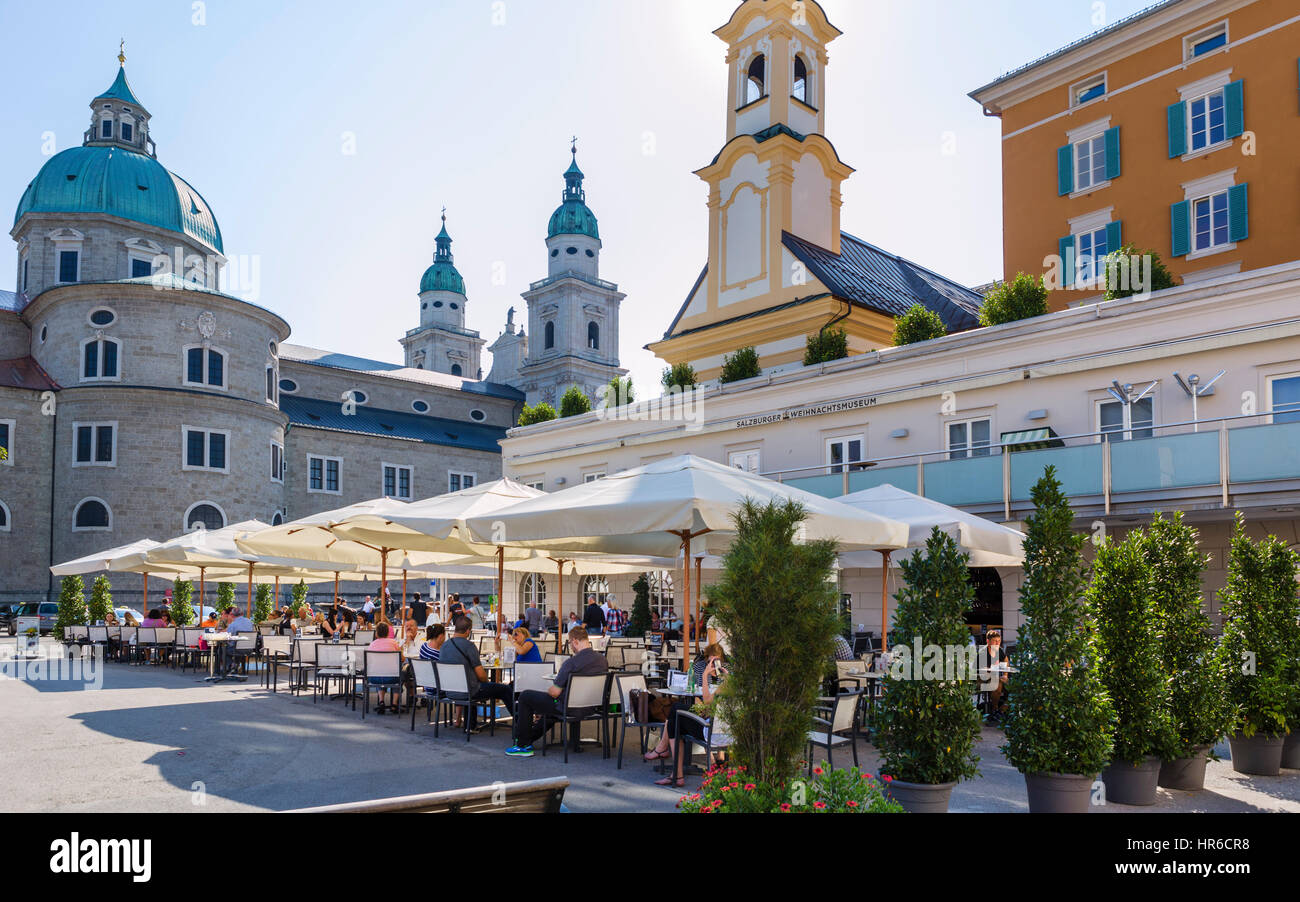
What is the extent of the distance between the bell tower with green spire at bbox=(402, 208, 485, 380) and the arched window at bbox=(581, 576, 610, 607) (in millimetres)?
71627

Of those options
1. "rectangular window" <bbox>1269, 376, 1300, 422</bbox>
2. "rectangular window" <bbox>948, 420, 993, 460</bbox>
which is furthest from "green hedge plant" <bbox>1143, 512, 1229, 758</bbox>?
"rectangular window" <bbox>948, 420, 993, 460</bbox>

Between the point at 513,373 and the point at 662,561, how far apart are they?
270 ft

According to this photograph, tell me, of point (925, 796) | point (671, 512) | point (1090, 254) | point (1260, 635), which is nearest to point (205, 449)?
point (1090, 254)

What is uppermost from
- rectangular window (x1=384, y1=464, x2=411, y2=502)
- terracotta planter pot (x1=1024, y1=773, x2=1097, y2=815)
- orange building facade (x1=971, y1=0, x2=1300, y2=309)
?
orange building facade (x1=971, y1=0, x2=1300, y2=309)

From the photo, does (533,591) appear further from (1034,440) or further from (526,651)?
(526,651)

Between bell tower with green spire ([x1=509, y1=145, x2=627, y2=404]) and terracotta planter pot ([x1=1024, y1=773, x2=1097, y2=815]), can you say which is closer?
terracotta planter pot ([x1=1024, y1=773, x2=1097, y2=815])

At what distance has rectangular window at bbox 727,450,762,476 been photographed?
2495 centimetres

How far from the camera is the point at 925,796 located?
22.7ft

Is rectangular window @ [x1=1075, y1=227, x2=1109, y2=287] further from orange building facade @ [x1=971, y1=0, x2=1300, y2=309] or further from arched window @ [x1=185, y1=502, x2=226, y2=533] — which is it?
arched window @ [x1=185, y1=502, x2=226, y2=533]

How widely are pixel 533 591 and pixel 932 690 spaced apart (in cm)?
2716

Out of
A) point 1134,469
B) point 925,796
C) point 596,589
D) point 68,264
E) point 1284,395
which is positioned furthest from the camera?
point 68,264

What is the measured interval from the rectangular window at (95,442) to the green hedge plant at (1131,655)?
45.3m
